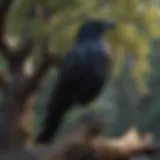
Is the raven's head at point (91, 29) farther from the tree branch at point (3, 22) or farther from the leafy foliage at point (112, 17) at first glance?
the tree branch at point (3, 22)

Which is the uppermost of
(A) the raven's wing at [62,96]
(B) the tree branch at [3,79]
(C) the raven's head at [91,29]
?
(C) the raven's head at [91,29]

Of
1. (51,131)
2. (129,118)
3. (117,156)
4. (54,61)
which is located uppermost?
(129,118)

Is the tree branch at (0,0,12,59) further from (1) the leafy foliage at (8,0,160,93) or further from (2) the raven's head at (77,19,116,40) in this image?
(2) the raven's head at (77,19,116,40)

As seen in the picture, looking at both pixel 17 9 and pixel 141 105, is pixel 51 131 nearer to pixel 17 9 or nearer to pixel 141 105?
pixel 17 9

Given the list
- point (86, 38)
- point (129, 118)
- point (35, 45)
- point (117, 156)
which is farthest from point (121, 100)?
point (117, 156)

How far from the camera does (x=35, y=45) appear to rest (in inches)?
27.5

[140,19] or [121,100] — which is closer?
[140,19]

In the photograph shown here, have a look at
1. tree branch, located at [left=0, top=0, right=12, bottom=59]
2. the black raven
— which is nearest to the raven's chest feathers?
the black raven

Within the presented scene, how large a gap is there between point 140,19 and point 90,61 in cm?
15

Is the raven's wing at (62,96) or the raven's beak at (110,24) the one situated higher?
the raven's beak at (110,24)

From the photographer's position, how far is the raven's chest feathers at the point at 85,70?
28.5 inches

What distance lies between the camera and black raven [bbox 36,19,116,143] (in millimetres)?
708

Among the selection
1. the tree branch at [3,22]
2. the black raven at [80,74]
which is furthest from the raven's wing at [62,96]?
the tree branch at [3,22]

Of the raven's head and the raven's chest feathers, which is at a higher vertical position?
the raven's head
